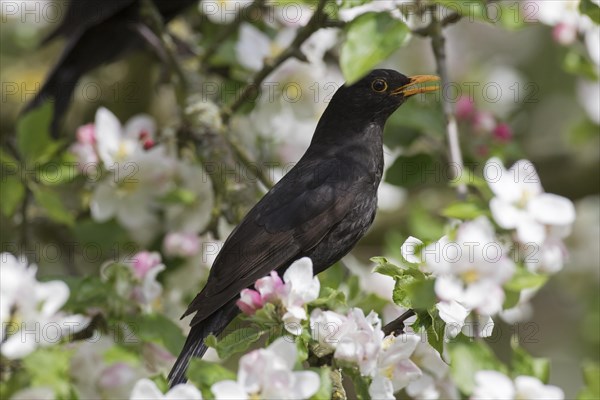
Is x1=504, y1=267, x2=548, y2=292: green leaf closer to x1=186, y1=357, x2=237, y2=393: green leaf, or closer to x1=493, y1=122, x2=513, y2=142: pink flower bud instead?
x1=186, y1=357, x2=237, y2=393: green leaf

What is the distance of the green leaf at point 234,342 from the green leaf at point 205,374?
0.12 meters

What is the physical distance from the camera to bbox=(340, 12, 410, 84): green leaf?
→ 246 cm

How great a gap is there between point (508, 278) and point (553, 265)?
2.29 ft

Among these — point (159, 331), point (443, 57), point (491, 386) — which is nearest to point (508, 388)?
point (491, 386)

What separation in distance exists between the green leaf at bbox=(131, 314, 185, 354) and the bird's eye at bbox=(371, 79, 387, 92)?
35.4 inches

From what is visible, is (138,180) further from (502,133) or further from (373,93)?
(502,133)

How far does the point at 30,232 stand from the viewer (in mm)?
4043

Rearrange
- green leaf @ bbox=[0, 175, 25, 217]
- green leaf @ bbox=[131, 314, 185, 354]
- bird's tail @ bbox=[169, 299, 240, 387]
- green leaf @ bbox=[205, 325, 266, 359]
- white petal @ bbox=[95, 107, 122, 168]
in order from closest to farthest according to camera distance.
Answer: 1. green leaf @ bbox=[205, 325, 266, 359]
2. bird's tail @ bbox=[169, 299, 240, 387]
3. green leaf @ bbox=[131, 314, 185, 354]
4. green leaf @ bbox=[0, 175, 25, 217]
5. white petal @ bbox=[95, 107, 122, 168]

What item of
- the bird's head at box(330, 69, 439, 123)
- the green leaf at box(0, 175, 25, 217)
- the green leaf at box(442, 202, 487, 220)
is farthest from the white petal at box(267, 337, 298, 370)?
the green leaf at box(0, 175, 25, 217)

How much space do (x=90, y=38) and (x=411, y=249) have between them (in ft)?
8.33

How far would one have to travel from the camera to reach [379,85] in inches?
124

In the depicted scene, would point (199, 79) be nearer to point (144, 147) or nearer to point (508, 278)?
point (144, 147)

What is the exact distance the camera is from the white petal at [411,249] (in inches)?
97.5

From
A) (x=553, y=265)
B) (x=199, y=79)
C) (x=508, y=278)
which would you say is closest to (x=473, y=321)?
(x=508, y=278)
